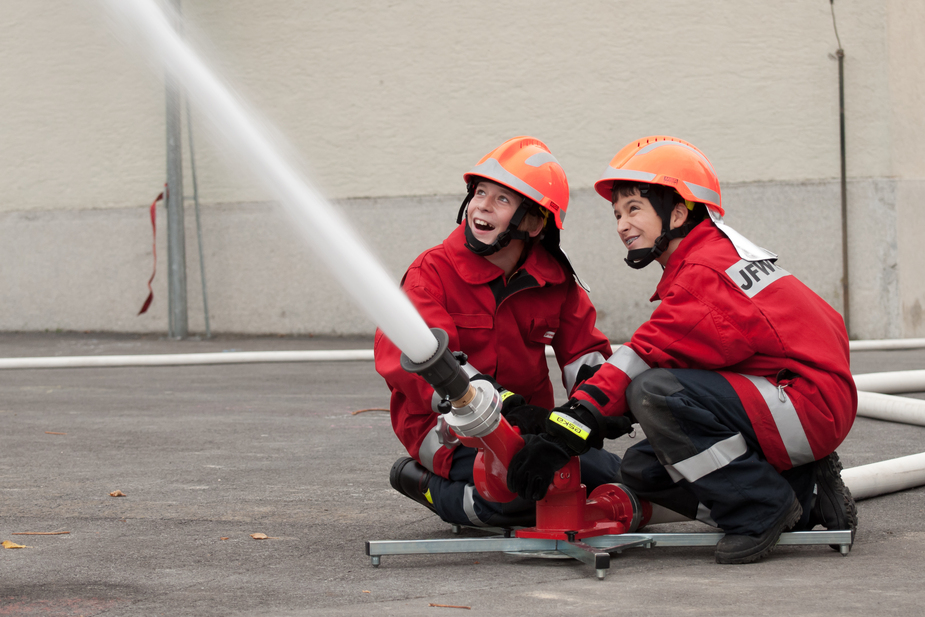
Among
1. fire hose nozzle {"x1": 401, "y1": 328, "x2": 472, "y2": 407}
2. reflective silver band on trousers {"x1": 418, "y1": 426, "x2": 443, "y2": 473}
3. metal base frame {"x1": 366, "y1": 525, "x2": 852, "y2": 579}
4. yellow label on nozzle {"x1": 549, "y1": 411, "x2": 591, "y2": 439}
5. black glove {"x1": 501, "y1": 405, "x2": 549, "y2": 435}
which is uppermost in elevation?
fire hose nozzle {"x1": 401, "y1": 328, "x2": 472, "y2": 407}

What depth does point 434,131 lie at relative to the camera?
12.0 m

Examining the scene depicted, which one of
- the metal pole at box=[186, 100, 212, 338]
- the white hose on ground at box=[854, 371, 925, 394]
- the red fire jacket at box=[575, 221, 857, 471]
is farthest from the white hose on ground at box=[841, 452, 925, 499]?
the metal pole at box=[186, 100, 212, 338]

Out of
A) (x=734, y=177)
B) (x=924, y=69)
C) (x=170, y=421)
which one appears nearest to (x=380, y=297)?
(x=170, y=421)

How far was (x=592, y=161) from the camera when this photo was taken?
451 inches

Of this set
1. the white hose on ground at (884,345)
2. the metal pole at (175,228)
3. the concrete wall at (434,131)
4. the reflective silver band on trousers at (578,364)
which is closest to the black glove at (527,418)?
the reflective silver band on trousers at (578,364)

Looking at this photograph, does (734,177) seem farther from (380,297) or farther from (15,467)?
(380,297)

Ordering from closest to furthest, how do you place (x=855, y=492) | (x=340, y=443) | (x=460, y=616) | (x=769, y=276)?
1. (x=460, y=616)
2. (x=769, y=276)
3. (x=855, y=492)
4. (x=340, y=443)

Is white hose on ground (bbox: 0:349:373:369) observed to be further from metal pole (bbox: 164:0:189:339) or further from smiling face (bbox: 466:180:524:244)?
smiling face (bbox: 466:180:524:244)

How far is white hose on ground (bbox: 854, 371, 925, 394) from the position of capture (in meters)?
6.24

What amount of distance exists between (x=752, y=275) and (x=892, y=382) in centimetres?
401

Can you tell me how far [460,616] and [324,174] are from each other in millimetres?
10548

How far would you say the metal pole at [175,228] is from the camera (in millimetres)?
12359

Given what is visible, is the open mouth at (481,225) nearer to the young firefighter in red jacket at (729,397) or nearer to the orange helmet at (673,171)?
the orange helmet at (673,171)

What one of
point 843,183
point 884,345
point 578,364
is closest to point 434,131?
point 843,183
